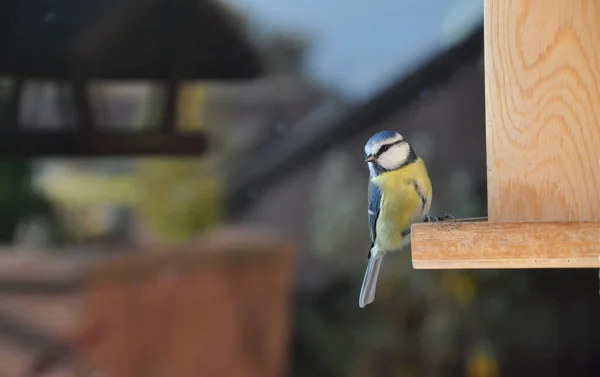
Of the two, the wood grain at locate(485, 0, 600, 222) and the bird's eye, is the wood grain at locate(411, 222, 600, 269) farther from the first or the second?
the bird's eye

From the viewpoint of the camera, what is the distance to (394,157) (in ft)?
3.74

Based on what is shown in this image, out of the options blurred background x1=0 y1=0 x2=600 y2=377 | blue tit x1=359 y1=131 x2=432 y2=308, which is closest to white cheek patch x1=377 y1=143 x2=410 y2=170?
blue tit x1=359 y1=131 x2=432 y2=308

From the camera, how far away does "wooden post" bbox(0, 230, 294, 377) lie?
7.61ft

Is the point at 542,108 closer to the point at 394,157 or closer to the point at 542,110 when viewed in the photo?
the point at 542,110

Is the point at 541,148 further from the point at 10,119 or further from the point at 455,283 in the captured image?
the point at 10,119

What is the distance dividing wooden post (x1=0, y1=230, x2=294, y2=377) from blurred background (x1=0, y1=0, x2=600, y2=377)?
0.20ft

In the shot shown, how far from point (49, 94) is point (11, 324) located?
0.67 m

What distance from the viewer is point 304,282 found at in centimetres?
260

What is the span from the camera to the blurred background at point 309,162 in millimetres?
2463

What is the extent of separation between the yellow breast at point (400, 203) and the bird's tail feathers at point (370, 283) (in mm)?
36

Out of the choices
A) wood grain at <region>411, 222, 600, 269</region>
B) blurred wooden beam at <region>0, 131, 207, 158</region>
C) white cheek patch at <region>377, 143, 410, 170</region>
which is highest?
blurred wooden beam at <region>0, 131, 207, 158</region>

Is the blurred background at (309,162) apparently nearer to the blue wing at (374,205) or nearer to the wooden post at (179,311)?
the wooden post at (179,311)

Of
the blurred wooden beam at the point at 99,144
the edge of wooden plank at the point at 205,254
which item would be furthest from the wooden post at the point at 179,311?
the blurred wooden beam at the point at 99,144

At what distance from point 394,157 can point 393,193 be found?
0.05 meters
